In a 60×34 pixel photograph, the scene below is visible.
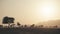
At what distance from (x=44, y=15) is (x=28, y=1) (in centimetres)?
43

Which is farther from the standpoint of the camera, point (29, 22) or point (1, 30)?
point (29, 22)

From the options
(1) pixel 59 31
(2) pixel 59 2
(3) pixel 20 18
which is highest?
(2) pixel 59 2

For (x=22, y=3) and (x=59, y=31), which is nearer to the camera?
(x=59, y=31)

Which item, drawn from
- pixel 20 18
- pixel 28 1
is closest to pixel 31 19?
pixel 20 18

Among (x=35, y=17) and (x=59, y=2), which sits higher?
(x=59, y=2)

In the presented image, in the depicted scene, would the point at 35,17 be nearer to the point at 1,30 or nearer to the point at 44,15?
the point at 44,15

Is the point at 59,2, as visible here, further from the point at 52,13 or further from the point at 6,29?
the point at 6,29

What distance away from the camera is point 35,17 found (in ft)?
7.62

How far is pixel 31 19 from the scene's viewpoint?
234cm

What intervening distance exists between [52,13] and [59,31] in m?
1.40

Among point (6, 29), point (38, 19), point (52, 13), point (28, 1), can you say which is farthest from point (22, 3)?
point (6, 29)

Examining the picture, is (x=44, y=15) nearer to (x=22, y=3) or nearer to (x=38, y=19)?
(x=38, y=19)

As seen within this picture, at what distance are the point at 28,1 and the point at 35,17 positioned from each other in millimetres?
357

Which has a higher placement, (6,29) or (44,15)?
(44,15)
